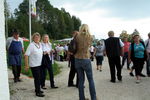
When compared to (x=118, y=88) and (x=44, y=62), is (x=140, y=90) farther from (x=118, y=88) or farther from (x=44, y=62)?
(x=44, y=62)

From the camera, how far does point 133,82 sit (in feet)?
29.9

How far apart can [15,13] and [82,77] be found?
8782 centimetres

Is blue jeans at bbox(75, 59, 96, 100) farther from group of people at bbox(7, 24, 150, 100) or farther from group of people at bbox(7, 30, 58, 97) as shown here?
group of people at bbox(7, 30, 58, 97)

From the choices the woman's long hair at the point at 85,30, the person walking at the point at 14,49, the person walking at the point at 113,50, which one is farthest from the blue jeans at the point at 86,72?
the person walking at the point at 14,49

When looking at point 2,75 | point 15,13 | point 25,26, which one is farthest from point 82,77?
point 15,13

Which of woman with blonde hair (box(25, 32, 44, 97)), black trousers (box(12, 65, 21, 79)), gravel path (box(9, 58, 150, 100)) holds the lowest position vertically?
gravel path (box(9, 58, 150, 100))

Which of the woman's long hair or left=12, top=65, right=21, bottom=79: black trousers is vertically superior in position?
the woman's long hair

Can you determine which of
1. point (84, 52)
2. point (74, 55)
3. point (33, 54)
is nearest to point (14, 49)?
point (33, 54)

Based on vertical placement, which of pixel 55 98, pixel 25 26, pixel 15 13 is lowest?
pixel 55 98

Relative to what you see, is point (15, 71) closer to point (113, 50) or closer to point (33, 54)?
point (33, 54)

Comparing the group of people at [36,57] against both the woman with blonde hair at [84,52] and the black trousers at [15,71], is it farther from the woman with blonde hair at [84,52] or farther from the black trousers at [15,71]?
the woman with blonde hair at [84,52]

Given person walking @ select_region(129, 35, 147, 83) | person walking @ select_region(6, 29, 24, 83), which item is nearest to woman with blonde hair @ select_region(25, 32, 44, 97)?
person walking @ select_region(6, 29, 24, 83)

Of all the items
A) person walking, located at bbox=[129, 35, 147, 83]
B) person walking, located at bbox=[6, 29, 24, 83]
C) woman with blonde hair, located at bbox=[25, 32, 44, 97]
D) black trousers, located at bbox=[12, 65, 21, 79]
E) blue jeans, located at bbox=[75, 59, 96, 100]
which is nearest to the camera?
blue jeans, located at bbox=[75, 59, 96, 100]

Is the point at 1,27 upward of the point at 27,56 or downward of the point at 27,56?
upward
